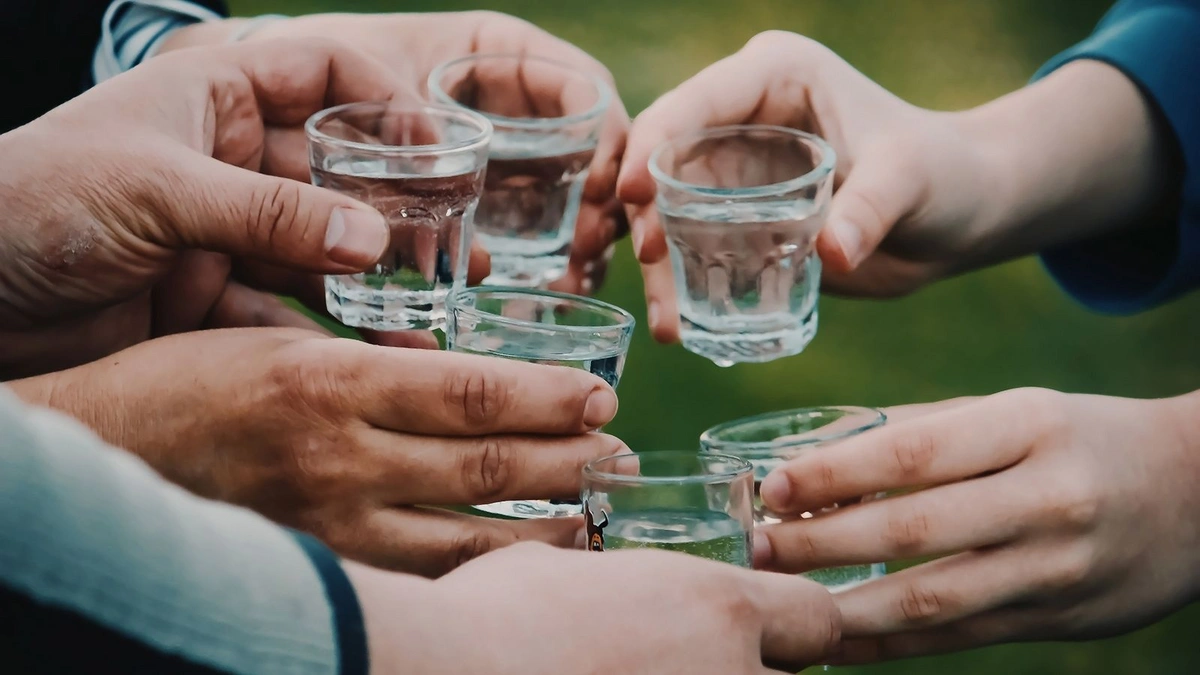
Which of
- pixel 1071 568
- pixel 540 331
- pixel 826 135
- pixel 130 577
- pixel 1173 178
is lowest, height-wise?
pixel 1173 178

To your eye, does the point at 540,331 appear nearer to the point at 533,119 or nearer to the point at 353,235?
the point at 353,235

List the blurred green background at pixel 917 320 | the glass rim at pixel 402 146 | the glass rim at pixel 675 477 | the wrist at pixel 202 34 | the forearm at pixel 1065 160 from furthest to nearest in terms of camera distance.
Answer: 1. the blurred green background at pixel 917 320
2. the wrist at pixel 202 34
3. the forearm at pixel 1065 160
4. the glass rim at pixel 402 146
5. the glass rim at pixel 675 477

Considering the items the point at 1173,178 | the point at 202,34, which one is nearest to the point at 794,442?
the point at 1173,178

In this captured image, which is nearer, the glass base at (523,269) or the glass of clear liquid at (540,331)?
the glass of clear liquid at (540,331)

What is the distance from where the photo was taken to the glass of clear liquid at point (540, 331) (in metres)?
1.33

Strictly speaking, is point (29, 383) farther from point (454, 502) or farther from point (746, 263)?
point (746, 263)

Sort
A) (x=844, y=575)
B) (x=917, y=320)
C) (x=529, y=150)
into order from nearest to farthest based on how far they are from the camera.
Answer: (x=844, y=575) → (x=529, y=150) → (x=917, y=320)

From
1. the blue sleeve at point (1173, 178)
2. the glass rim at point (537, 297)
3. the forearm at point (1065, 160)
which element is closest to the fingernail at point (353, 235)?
the glass rim at point (537, 297)

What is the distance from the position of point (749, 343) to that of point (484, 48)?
2.87 ft

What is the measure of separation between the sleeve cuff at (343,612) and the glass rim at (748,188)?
761mm

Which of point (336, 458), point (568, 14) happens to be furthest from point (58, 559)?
point (568, 14)

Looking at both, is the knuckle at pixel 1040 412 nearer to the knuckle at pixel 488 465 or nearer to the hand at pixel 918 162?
the hand at pixel 918 162

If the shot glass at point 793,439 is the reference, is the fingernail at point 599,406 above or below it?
above

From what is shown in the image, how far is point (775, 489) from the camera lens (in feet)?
4.21
